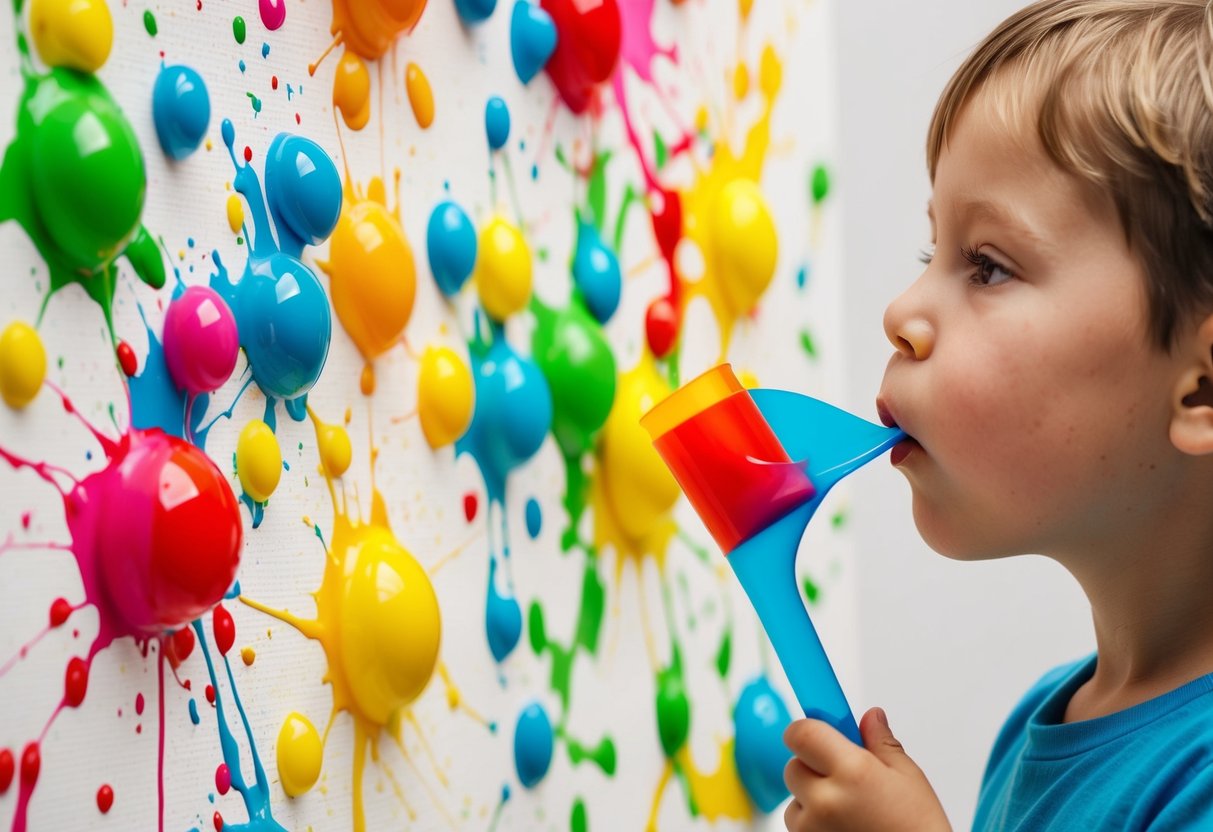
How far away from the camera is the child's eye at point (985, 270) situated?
1.71ft

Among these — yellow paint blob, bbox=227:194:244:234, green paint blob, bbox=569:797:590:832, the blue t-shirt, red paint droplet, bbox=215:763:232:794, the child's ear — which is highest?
yellow paint blob, bbox=227:194:244:234

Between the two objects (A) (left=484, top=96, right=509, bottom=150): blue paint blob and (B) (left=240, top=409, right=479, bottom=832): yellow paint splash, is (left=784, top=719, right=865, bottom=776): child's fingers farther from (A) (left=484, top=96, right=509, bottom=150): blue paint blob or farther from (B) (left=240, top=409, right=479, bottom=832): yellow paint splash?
(A) (left=484, top=96, right=509, bottom=150): blue paint blob

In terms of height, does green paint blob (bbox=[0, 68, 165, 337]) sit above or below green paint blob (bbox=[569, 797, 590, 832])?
above

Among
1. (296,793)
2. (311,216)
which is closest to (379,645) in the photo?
(296,793)

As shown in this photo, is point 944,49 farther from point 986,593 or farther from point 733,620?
point 733,620

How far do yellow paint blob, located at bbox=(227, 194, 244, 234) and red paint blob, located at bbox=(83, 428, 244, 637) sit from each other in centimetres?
10

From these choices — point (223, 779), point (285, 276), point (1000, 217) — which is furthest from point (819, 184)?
point (223, 779)

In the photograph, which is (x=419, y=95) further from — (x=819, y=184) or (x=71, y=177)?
(x=819, y=184)

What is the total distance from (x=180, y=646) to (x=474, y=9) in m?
0.33

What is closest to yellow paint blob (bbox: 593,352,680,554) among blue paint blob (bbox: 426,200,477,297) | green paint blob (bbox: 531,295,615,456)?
green paint blob (bbox: 531,295,615,456)

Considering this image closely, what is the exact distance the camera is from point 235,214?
0.51 metres

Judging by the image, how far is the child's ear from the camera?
49 centimetres

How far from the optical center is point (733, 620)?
751 millimetres

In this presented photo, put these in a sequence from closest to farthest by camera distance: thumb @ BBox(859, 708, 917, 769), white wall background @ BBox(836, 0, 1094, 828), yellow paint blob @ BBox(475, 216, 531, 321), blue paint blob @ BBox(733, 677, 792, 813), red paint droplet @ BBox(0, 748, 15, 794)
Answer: red paint droplet @ BBox(0, 748, 15, 794)
thumb @ BBox(859, 708, 917, 769)
yellow paint blob @ BBox(475, 216, 531, 321)
blue paint blob @ BBox(733, 677, 792, 813)
white wall background @ BBox(836, 0, 1094, 828)
